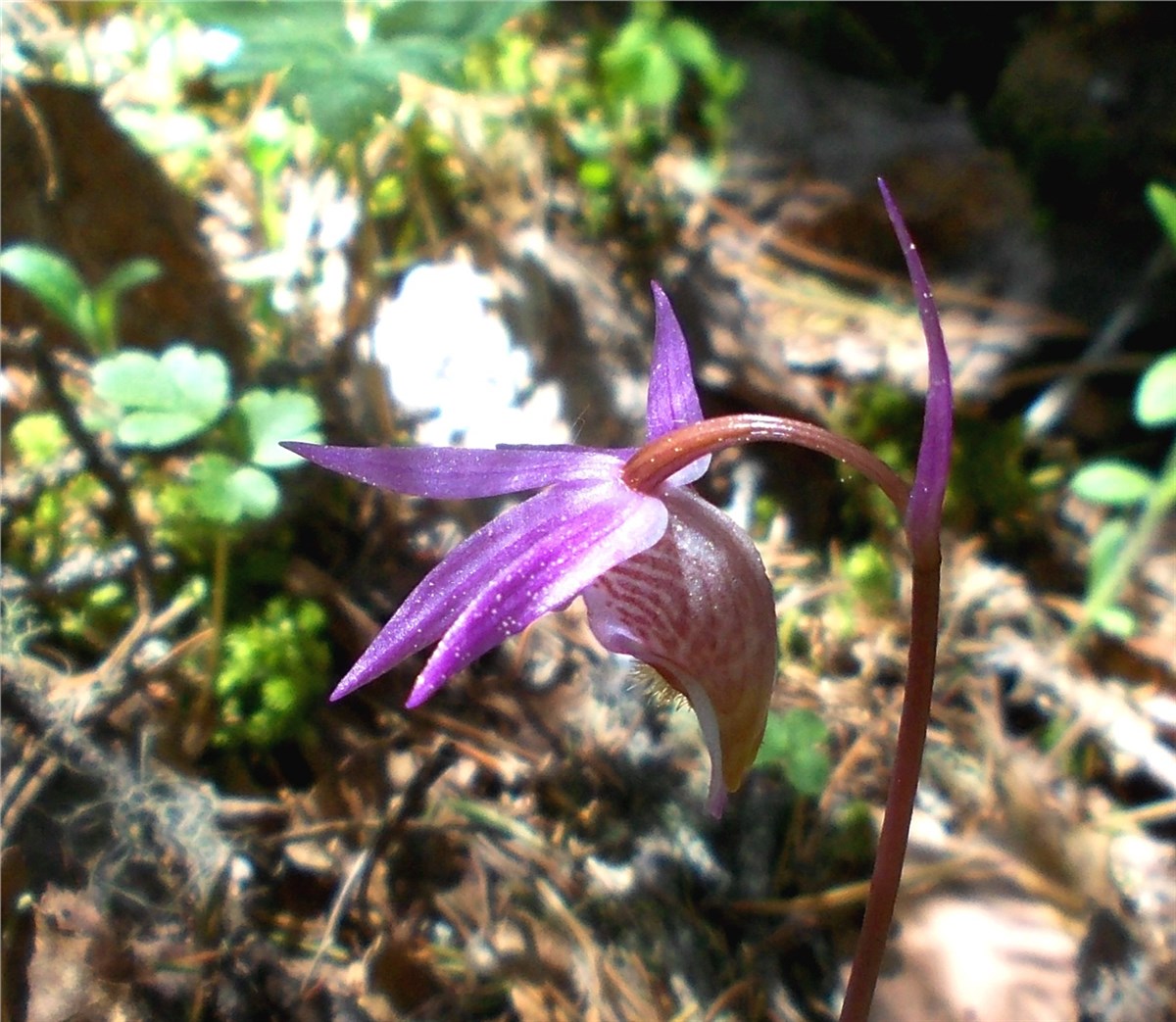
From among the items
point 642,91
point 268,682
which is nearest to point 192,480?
point 268,682

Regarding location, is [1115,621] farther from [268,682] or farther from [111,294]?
[111,294]

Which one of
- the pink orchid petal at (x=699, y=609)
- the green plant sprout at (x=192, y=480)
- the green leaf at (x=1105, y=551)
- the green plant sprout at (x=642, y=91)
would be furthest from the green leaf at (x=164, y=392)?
the green leaf at (x=1105, y=551)

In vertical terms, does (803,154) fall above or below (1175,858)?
above

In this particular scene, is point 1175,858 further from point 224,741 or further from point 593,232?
point 593,232

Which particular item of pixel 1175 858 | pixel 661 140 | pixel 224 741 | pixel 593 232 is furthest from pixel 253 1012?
pixel 661 140

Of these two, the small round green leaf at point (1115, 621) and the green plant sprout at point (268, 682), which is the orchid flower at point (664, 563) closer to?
the green plant sprout at point (268, 682)

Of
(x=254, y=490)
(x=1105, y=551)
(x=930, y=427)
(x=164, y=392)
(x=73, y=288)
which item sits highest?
(x=930, y=427)

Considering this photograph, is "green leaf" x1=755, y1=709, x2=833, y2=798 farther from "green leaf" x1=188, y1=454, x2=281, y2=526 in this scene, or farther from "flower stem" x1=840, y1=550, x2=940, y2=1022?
"green leaf" x1=188, y1=454, x2=281, y2=526
